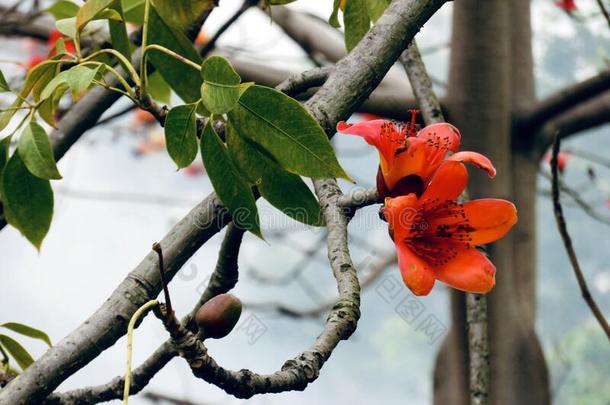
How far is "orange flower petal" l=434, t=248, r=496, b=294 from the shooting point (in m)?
0.53

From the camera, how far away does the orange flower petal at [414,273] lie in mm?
501

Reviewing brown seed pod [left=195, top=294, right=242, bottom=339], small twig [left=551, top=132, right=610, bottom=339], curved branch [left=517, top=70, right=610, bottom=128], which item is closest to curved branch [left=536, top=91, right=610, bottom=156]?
curved branch [left=517, top=70, right=610, bottom=128]

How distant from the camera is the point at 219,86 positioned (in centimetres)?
48

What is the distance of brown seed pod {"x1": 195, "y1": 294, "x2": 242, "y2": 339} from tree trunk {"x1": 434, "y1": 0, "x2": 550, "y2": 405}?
92 cm

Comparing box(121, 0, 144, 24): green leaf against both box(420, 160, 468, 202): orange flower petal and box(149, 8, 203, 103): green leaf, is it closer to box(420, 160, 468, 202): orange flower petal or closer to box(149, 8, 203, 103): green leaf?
box(149, 8, 203, 103): green leaf

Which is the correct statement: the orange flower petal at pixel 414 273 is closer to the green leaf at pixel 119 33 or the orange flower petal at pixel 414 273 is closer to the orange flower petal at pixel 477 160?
the orange flower petal at pixel 477 160

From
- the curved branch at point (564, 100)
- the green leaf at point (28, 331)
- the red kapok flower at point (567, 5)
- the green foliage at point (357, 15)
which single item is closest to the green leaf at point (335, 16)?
the green foliage at point (357, 15)

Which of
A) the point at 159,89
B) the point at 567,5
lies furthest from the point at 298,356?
the point at 567,5

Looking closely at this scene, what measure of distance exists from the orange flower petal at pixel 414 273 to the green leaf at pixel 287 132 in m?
0.07

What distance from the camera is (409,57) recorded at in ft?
2.78

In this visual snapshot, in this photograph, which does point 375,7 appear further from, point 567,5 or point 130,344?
point 567,5

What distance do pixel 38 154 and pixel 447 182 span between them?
0.27 meters

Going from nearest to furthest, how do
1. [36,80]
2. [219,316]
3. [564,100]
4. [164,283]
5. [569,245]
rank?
[164,283]
[219,316]
[36,80]
[569,245]
[564,100]

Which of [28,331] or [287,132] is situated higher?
[287,132]
